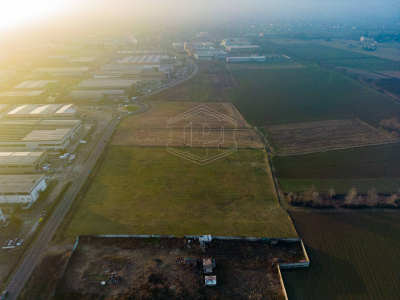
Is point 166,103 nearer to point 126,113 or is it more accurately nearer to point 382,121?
point 126,113

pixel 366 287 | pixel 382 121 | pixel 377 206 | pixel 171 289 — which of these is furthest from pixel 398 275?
pixel 382 121

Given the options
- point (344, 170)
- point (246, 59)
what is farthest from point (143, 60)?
point (344, 170)

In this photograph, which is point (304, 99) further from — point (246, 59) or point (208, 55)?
point (208, 55)

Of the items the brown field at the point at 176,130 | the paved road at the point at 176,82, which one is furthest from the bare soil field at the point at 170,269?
the paved road at the point at 176,82

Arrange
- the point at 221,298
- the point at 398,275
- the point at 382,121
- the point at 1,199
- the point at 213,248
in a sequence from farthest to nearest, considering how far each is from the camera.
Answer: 1. the point at 382,121
2. the point at 1,199
3. the point at 213,248
4. the point at 398,275
5. the point at 221,298

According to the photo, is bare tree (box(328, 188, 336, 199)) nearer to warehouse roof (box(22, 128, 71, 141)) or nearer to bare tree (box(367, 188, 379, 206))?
bare tree (box(367, 188, 379, 206))

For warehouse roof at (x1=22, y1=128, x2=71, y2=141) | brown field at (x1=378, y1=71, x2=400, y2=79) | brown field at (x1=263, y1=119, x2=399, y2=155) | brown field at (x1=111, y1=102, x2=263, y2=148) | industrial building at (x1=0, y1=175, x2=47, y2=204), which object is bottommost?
brown field at (x1=263, y1=119, x2=399, y2=155)

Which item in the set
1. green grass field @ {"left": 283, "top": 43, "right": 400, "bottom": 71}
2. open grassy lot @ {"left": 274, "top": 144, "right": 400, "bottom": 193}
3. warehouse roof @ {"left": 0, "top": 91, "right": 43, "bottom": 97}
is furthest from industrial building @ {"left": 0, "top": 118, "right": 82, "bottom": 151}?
green grass field @ {"left": 283, "top": 43, "right": 400, "bottom": 71}
